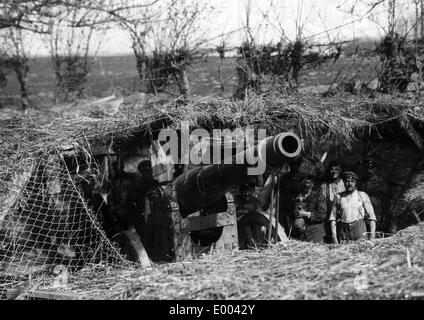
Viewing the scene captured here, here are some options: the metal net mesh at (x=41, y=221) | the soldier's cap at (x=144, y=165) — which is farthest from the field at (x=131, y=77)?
the metal net mesh at (x=41, y=221)

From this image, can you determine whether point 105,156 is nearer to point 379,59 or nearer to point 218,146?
point 218,146

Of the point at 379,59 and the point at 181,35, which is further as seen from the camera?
the point at 181,35

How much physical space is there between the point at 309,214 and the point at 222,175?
2535 mm

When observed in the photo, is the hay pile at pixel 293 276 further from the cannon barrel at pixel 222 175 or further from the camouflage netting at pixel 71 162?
the camouflage netting at pixel 71 162

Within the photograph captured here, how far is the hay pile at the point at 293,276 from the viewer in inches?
183

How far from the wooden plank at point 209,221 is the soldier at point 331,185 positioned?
6.10 feet

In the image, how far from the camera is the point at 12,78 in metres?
18.6

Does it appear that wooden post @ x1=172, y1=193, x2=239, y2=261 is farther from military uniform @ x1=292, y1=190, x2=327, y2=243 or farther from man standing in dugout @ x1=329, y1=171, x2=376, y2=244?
man standing in dugout @ x1=329, y1=171, x2=376, y2=244

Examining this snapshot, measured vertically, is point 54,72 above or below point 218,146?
above

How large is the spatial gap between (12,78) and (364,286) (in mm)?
16070

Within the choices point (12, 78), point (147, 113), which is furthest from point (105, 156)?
point (12, 78)

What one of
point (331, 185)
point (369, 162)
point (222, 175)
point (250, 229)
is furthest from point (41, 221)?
point (369, 162)

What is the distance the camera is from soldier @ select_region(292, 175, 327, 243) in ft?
30.8
